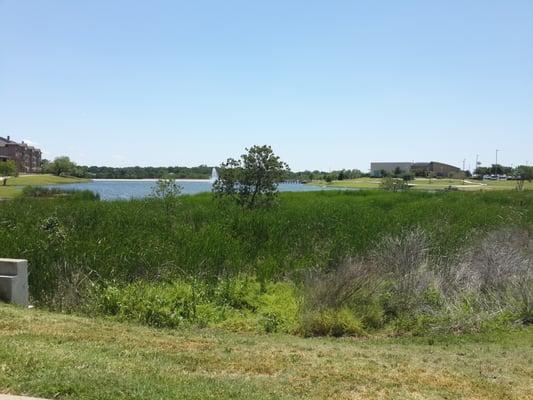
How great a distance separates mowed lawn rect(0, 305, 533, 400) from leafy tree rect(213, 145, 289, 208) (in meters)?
15.6

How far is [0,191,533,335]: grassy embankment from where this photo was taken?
28.9 ft

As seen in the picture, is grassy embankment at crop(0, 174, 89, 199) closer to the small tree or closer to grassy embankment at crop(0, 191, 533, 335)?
the small tree

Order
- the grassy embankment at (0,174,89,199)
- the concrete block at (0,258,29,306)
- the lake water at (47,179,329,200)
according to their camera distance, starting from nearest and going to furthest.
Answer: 1. the concrete block at (0,258,29,306)
2. the lake water at (47,179,329,200)
3. the grassy embankment at (0,174,89,199)

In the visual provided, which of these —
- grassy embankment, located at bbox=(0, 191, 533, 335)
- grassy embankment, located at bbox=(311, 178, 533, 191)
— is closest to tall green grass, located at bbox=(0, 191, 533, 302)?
grassy embankment, located at bbox=(0, 191, 533, 335)

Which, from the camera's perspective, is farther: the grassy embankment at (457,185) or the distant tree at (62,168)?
the distant tree at (62,168)

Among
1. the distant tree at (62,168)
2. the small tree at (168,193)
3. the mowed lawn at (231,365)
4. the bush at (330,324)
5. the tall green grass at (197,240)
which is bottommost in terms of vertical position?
the bush at (330,324)

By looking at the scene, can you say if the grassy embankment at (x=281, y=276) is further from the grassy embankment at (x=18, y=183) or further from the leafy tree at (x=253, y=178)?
the grassy embankment at (x=18, y=183)

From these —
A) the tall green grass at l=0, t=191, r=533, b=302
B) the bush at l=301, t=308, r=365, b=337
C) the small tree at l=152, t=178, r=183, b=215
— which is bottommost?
the bush at l=301, t=308, r=365, b=337

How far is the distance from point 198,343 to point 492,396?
3215 mm

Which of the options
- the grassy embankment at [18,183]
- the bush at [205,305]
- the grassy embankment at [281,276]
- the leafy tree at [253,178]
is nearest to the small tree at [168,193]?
the leafy tree at [253,178]

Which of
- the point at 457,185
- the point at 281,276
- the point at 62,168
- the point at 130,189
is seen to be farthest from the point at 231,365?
the point at 62,168

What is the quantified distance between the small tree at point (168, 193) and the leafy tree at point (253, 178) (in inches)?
77.9

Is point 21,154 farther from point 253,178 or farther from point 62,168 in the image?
point 253,178

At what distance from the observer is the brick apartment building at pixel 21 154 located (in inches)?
5846
